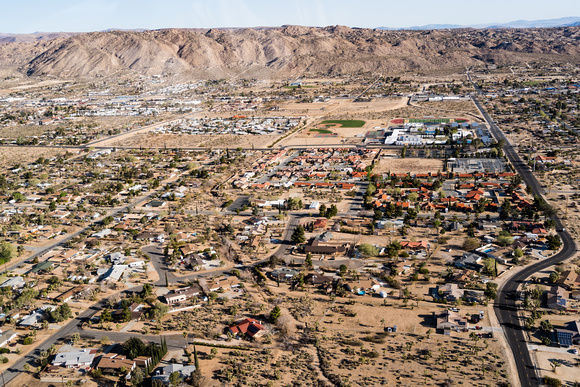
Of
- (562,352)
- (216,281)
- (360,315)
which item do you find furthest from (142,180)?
(562,352)

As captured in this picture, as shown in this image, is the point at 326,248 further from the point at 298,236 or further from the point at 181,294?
the point at 181,294

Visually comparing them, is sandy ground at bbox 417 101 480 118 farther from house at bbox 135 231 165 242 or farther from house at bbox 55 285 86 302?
house at bbox 55 285 86 302

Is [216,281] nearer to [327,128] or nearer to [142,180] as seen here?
[142,180]

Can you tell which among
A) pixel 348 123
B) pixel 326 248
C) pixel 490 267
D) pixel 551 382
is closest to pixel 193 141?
pixel 348 123

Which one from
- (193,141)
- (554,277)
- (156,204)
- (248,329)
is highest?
(193,141)

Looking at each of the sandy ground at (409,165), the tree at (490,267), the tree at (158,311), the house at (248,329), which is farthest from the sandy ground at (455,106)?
the tree at (158,311)

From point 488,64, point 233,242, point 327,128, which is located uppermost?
point 488,64
